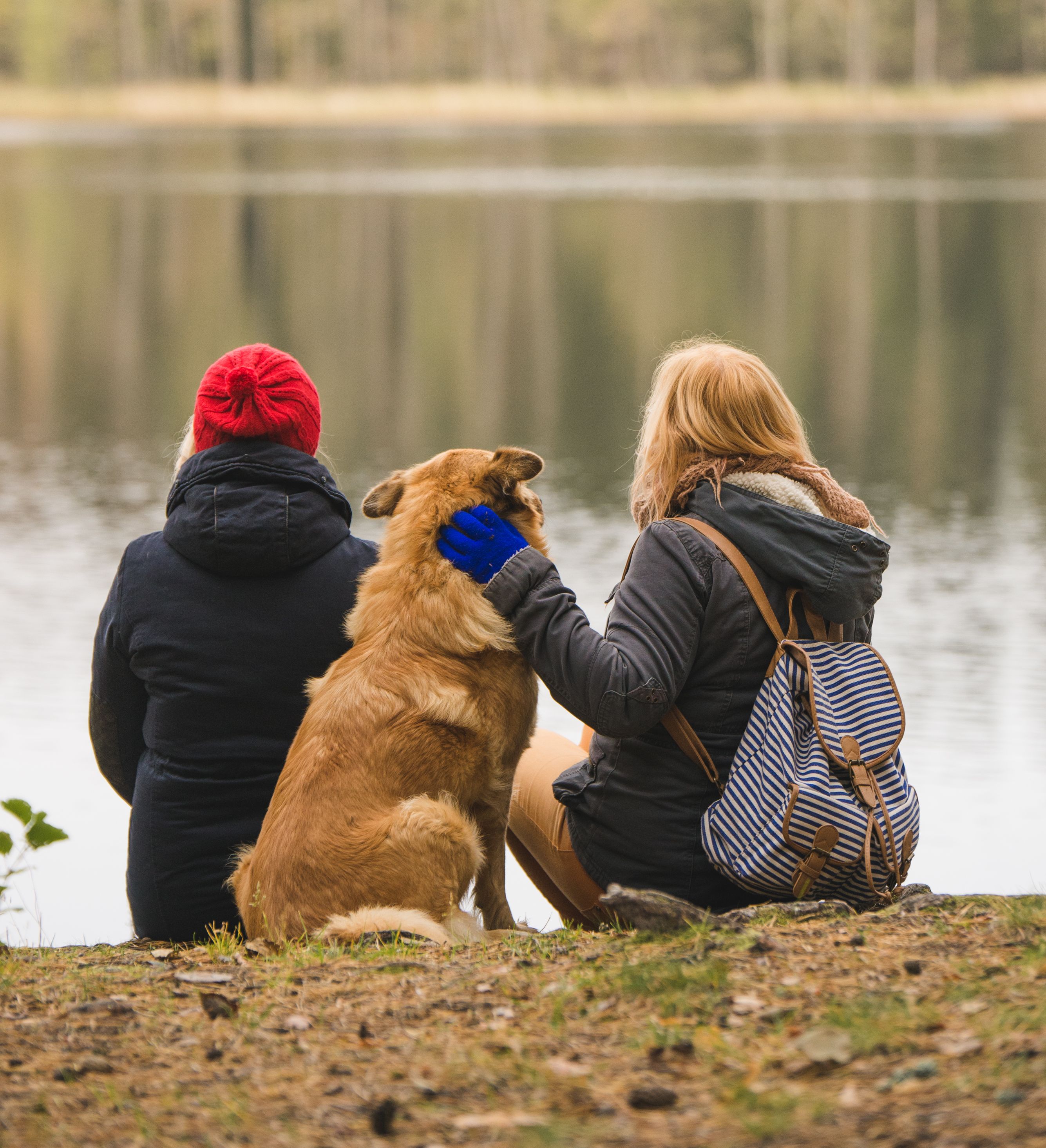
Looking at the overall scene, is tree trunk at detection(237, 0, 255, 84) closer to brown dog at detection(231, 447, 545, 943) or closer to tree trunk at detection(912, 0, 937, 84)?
tree trunk at detection(912, 0, 937, 84)

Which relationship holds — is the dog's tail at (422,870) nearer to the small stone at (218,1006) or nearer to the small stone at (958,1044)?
the small stone at (218,1006)

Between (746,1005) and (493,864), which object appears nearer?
(746,1005)

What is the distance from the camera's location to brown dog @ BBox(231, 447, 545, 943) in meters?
3.60

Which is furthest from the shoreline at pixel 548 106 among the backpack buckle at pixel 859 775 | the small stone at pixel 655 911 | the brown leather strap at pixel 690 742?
the small stone at pixel 655 911

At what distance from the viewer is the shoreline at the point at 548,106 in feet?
269

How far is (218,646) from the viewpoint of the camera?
396 centimetres

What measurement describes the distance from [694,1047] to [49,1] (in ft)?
333

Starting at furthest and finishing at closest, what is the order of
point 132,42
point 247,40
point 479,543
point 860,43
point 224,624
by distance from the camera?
1. point 132,42
2. point 247,40
3. point 860,43
4. point 224,624
5. point 479,543

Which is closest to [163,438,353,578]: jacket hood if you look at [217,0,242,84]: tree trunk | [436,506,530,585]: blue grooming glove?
[436,506,530,585]: blue grooming glove

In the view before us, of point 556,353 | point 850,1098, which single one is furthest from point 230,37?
point 850,1098

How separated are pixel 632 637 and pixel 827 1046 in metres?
1.26

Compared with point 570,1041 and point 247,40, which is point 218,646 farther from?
point 247,40

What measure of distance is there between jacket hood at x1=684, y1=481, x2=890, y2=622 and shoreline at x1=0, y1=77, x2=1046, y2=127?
8161 centimetres

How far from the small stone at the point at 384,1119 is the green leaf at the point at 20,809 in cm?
147
